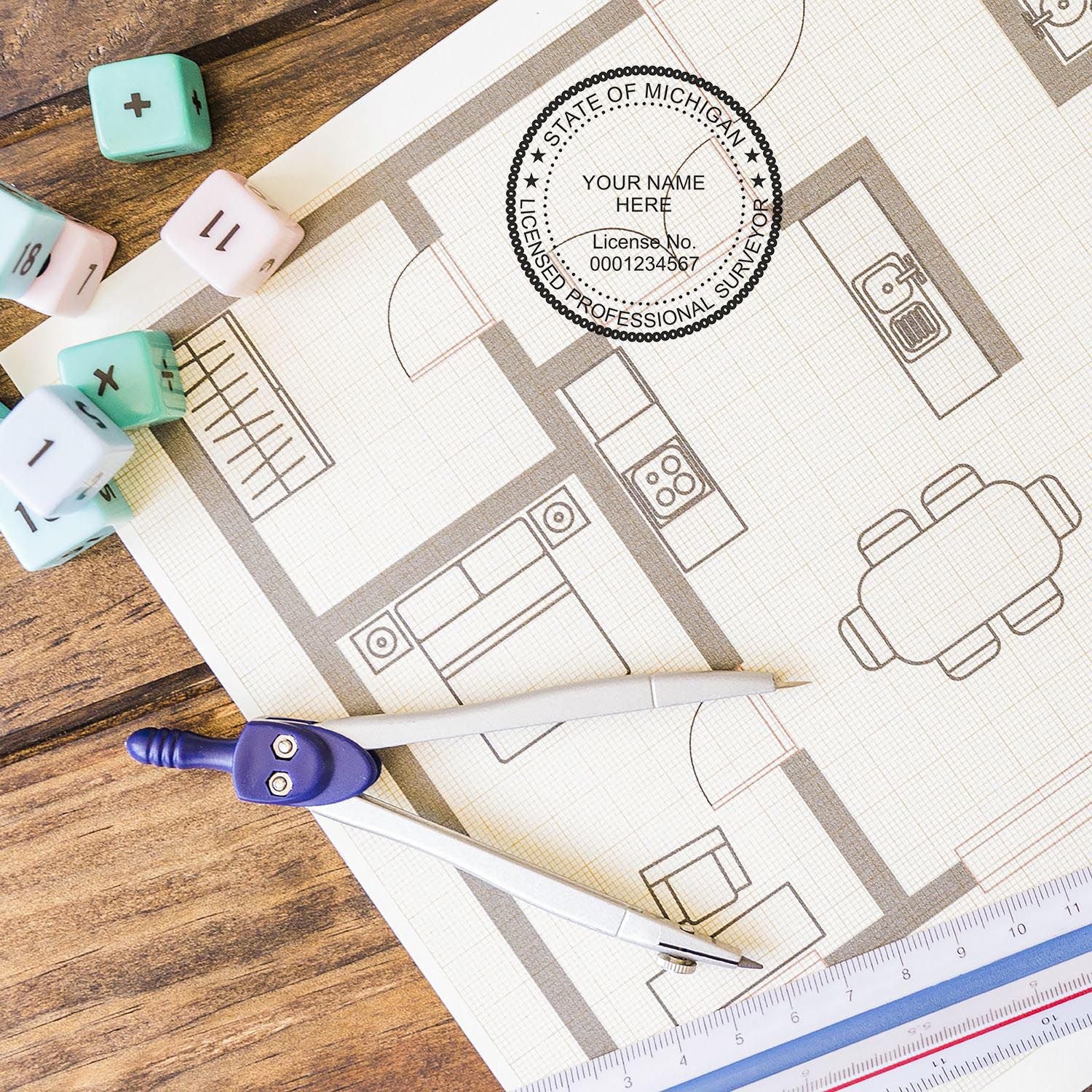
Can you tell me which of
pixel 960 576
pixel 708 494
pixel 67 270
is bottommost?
pixel 960 576

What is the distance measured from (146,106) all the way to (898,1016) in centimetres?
70

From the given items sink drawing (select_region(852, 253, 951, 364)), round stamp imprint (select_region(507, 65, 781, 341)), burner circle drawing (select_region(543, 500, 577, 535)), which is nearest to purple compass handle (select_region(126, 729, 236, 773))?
burner circle drawing (select_region(543, 500, 577, 535))

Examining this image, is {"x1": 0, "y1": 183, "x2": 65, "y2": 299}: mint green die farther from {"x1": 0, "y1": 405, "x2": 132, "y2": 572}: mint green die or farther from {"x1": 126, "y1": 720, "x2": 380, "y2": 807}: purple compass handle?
{"x1": 126, "y1": 720, "x2": 380, "y2": 807}: purple compass handle

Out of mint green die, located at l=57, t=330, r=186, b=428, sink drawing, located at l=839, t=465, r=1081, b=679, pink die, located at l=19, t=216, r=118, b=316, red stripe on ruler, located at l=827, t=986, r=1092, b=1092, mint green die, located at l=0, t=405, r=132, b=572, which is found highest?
pink die, located at l=19, t=216, r=118, b=316

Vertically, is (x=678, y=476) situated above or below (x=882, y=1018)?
above

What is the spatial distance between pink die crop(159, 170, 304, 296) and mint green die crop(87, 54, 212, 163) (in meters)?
0.03

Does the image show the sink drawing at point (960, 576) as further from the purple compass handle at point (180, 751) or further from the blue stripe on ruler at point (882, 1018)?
the purple compass handle at point (180, 751)

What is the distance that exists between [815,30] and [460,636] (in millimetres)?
420

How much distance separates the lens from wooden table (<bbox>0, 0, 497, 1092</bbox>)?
2.06 feet

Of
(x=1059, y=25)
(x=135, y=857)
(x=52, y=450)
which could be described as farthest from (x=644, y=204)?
(x=135, y=857)

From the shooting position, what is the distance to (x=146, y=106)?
0.59 m

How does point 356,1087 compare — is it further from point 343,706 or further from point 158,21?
point 158,21

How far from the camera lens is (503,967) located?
2.05 feet

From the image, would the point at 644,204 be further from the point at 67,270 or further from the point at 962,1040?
the point at 962,1040
